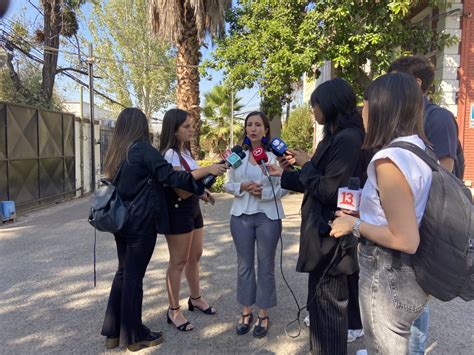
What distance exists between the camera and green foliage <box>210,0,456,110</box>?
782 centimetres

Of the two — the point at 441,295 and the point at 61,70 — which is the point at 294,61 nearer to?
the point at 441,295

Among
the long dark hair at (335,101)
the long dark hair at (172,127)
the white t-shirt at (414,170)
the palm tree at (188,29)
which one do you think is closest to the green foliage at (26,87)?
the palm tree at (188,29)

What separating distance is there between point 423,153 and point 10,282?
455 cm

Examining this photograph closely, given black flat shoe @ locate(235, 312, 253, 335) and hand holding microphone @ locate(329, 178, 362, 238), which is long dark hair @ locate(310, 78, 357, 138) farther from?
black flat shoe @ locate(235, 312, 253, 335)

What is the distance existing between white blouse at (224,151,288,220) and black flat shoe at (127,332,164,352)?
1141 mm

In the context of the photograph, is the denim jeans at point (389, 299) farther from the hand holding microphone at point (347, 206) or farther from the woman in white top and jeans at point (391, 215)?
the hand holding microphone at point (347, 206)

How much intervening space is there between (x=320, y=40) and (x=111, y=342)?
7.16 m

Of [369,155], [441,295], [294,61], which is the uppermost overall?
[294,61]

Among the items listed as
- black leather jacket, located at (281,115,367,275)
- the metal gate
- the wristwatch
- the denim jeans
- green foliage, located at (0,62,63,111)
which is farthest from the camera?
green foliage, located at (0,62,63,111)

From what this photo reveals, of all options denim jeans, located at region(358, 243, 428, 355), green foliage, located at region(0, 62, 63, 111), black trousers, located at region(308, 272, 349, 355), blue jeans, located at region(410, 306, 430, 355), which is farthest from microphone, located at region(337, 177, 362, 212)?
green foliage, located at region(0, 62, 63, 111)

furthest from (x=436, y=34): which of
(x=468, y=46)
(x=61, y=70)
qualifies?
(x=61, y=70)

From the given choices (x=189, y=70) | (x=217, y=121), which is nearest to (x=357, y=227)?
(x=189, y=70)

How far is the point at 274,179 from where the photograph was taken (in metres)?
3.15

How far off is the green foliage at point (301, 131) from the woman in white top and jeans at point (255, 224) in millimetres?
14613
